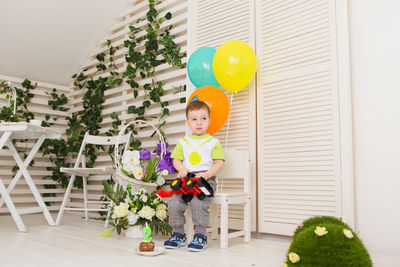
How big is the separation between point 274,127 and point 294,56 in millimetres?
485

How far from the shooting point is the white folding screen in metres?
2.59

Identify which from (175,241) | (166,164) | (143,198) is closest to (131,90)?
(166,164)

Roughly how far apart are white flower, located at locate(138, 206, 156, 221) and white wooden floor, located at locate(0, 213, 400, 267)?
0.55ft

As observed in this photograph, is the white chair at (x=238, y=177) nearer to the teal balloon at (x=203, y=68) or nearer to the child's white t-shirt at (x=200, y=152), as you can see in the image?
the child's white t-shirt at (x=200, y=152)

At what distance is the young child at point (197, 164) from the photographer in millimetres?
2146

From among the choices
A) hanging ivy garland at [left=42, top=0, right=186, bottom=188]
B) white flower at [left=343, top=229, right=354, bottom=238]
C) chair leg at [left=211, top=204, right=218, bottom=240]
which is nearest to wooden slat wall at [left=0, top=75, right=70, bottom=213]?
hanging ivy garland at [left=42, top=0, right=186, bottom=188]

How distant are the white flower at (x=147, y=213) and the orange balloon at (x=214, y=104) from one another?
661 mm

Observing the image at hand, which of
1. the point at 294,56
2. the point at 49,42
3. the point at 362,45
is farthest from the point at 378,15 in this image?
the point at 49,42

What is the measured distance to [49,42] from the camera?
3.95 meters

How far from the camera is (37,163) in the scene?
4070 millimetres

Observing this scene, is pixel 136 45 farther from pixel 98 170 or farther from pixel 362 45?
pixel 362 45

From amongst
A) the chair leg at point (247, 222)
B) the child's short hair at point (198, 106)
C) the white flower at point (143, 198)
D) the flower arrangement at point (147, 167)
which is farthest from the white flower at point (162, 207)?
the child's short hair at point (198, 106)

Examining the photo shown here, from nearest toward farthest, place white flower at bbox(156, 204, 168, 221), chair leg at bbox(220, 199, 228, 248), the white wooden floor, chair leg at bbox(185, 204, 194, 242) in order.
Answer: the white wooden floor < chair leg at bbox(220, 199, 228, 248) < chair leg at bbox(185, 204, 194, 242) < white flower at bbox(156, 204, 168, 221)

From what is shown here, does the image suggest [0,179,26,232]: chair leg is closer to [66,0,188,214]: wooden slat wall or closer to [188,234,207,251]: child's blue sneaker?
[66,0,188,214]: wooden slat wall
